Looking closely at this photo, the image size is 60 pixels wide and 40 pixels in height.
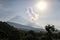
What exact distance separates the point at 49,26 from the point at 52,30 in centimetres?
193

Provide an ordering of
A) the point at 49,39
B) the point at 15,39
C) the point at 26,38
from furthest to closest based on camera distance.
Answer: the point at 15,39 → the point at 26,38 → the point at 49,39

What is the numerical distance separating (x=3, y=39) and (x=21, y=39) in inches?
293

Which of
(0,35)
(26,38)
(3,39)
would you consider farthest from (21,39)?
(0,35)

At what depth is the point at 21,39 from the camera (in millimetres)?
78125

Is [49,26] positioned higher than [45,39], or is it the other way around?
[49,26]

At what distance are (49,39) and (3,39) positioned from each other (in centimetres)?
2138

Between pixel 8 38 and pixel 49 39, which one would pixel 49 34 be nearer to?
pixel 49 39

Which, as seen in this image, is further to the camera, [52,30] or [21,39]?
[21,39]

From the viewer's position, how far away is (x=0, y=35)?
86.8 metres

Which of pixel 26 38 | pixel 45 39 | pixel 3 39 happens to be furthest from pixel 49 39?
pixel 3 39

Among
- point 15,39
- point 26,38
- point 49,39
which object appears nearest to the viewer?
point 49,39

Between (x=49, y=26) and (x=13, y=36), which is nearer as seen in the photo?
(x=49, y=26)

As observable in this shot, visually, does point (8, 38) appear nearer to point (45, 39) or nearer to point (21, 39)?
point (21, 39)

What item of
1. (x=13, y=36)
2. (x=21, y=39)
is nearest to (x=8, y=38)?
(x=13, y=36)
